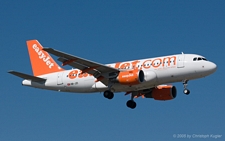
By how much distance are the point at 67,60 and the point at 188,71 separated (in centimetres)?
1119

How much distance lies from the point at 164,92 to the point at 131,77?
268 inches

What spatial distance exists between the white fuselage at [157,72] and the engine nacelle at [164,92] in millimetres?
3945

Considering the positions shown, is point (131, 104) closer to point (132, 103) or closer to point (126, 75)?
point (132, 103)

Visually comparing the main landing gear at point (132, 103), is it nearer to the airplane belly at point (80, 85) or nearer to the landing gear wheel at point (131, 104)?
the landing gear wheel at point (131, 104)

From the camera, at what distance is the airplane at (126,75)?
168ft

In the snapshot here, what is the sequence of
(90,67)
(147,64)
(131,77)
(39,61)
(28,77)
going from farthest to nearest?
(39,61) → (28,77) → (147,64) → (90,67) → (131,77)

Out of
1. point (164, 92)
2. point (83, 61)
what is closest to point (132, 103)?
point (164, 92)

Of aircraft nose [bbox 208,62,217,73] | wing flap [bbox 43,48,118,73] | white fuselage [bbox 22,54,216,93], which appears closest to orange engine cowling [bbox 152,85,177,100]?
white fuselage [bbox 22,54,216,93]

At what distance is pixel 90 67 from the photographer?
173 feet

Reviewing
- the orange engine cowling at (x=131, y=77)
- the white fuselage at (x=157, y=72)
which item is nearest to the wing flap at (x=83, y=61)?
the orange engine cowling at (x=131, y=77)

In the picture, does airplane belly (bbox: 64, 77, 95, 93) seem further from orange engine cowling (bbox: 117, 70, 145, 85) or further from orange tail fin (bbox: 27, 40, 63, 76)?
orange engine cowling (bbox: 117, 70, 145, 85)

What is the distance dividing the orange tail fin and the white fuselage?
377 cm

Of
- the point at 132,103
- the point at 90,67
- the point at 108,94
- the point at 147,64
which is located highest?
the point at 147,64

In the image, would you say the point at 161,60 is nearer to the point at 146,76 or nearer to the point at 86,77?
the point at 146,76
